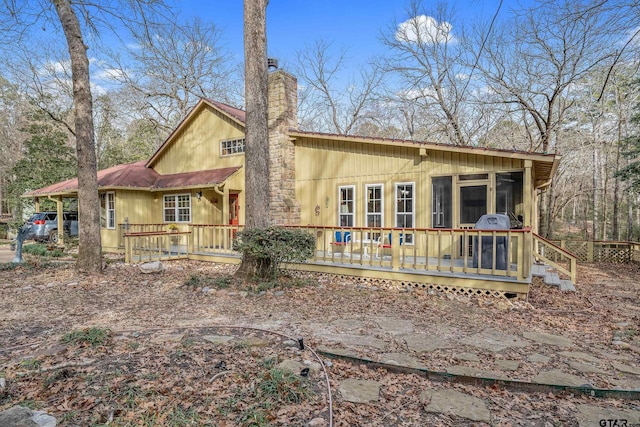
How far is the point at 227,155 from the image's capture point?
44.5 feet

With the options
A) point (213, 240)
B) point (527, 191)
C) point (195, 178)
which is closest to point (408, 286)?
point (527, 191)

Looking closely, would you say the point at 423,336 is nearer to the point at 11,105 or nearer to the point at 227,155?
the point at 227,155

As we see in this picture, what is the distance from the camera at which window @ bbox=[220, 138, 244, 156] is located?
13180mm

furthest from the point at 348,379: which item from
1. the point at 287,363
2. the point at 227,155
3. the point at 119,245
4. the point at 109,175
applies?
the point at 109,175

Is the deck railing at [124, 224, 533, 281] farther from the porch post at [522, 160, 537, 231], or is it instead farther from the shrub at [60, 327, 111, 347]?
the shrub at [60, 327, 111, 347]

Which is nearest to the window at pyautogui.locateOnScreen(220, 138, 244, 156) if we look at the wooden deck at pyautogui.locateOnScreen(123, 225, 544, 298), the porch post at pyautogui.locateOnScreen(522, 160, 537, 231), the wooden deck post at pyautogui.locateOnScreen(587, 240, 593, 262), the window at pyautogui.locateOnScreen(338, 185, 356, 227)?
the window at pyautogui.locateOnScreen(338, 185, 356, 227)

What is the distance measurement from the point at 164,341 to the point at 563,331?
518 cm

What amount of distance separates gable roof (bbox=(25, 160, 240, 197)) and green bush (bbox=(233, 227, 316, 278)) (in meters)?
5.17

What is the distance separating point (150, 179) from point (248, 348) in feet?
42.5

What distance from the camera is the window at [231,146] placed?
13.2 meters

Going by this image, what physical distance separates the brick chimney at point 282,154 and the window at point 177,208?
4389 mm

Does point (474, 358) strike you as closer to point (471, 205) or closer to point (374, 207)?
point (471, 205)

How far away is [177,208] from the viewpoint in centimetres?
1423

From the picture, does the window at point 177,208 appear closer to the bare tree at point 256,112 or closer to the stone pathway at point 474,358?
the bare tree at point 256,112
